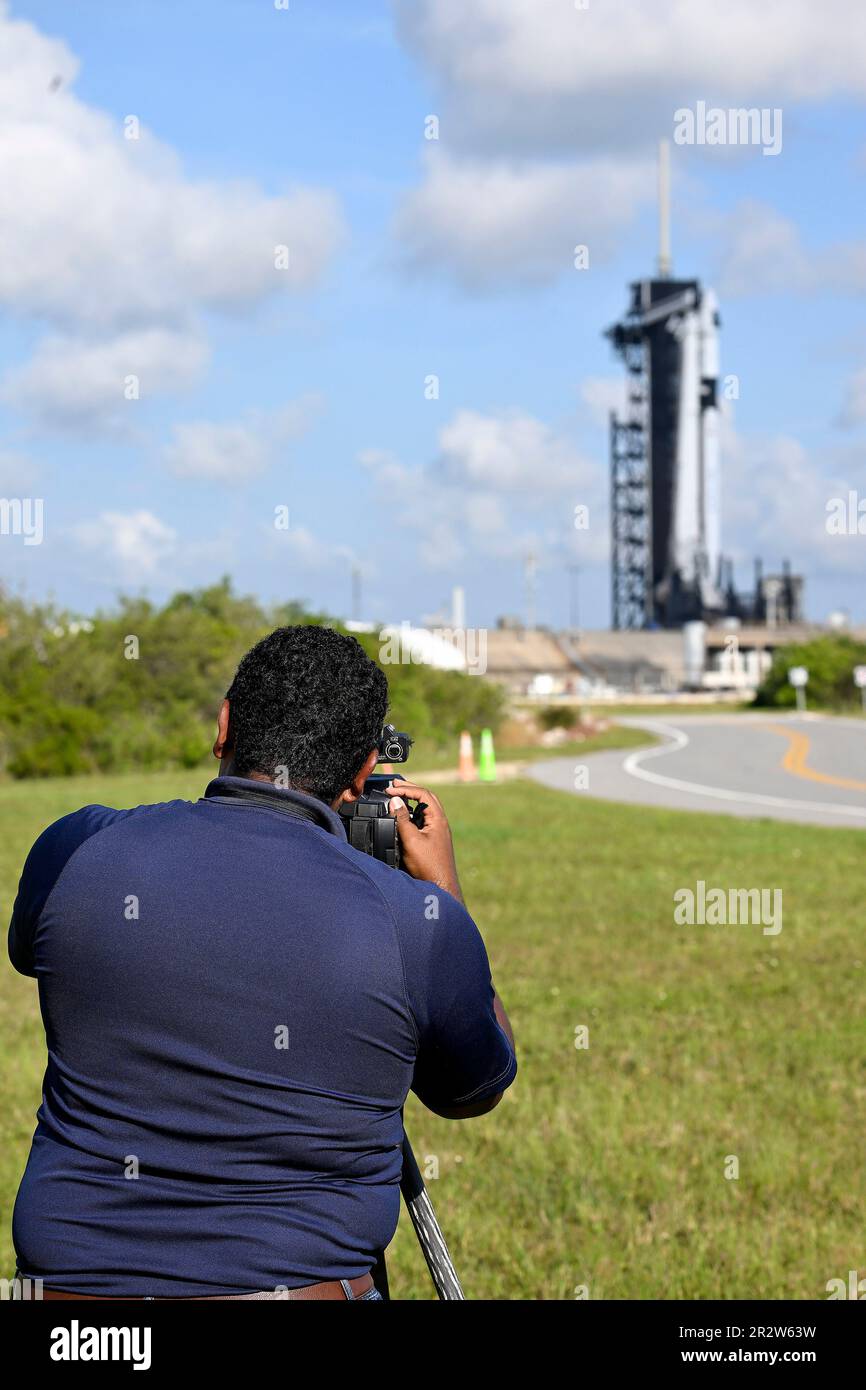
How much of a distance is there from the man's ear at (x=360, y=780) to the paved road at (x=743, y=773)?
18.6m

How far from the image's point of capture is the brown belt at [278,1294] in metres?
2.41

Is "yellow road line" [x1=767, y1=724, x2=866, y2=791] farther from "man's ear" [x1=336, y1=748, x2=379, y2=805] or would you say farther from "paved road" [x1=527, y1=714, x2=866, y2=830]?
"man's ear" [x1=336, y1=748, x2=379, y2=805]

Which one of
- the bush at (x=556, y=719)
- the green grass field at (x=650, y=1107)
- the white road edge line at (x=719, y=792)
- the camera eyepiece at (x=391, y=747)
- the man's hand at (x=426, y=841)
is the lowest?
the bush at (x=556, y=719)

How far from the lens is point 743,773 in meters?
31.0

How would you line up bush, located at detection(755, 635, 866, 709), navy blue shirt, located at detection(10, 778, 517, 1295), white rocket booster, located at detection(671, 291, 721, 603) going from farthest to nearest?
white rocket booster, located at detection(671, 291, 721, 603) → bush, located at detection(755, 635, 866, 709) → navy blue shirt, located at detection(10, 778, 517, 1295)

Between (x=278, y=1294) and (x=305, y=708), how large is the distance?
0.97m

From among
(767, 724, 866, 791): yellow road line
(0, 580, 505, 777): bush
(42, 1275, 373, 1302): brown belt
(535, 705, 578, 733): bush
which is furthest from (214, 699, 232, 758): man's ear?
(535, 705, 578, 733): bush

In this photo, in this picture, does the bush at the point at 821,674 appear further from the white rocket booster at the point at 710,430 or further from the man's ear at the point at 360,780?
the man's ear at the point at 360,780

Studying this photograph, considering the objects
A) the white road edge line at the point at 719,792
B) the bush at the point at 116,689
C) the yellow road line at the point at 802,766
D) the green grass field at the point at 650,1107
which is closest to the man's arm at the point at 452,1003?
the green grass field at the point at 650,1107

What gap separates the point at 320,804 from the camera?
258 cm

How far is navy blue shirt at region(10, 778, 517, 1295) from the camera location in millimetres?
2396
